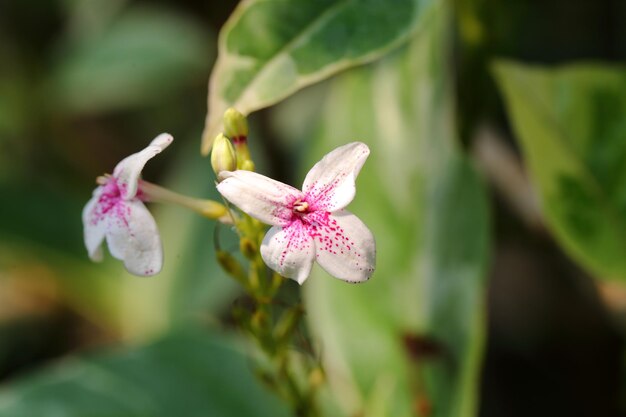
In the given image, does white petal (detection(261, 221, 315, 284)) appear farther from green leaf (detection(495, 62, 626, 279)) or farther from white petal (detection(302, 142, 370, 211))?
green leaf (detection(495, 62, 626, 279))

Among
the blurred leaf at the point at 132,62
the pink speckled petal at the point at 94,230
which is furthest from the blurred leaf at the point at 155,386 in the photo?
the blurred leaf at the point at 132,62

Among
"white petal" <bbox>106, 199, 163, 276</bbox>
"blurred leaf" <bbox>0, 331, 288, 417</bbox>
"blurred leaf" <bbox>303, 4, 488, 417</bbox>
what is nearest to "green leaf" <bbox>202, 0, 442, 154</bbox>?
"white petal" <bbox>106, 199, 163, 276</bbox>

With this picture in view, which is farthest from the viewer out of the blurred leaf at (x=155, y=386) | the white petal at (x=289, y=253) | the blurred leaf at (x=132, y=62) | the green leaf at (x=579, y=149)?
the blurred leaf at (x=132, y=62)

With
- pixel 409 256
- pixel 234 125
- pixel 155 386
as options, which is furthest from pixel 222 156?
pixel 155 386

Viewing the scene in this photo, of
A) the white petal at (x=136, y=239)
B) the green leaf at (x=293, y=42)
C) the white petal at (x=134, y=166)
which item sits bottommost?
the white petal at (x=136, y=239)

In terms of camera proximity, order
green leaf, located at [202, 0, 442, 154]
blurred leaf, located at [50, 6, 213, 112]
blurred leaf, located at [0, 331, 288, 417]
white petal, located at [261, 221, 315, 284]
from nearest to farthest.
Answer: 1. white petal, located at [261, 221, 315, 284]
2. green leaf, located at [202, 0, 442, 154]
3. blurred leaf, located at [0, 331, 288, 417]
4. blurred leaf, located at [50, 6, 213, 112]

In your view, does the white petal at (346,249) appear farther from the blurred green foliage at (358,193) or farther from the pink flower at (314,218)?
the blurred green foliage at (358,193)

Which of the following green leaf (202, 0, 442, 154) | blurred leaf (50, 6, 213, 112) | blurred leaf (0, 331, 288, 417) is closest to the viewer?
green leaf (202, 0, 442, 154)

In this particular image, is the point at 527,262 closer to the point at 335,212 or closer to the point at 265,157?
the point at 265,157
